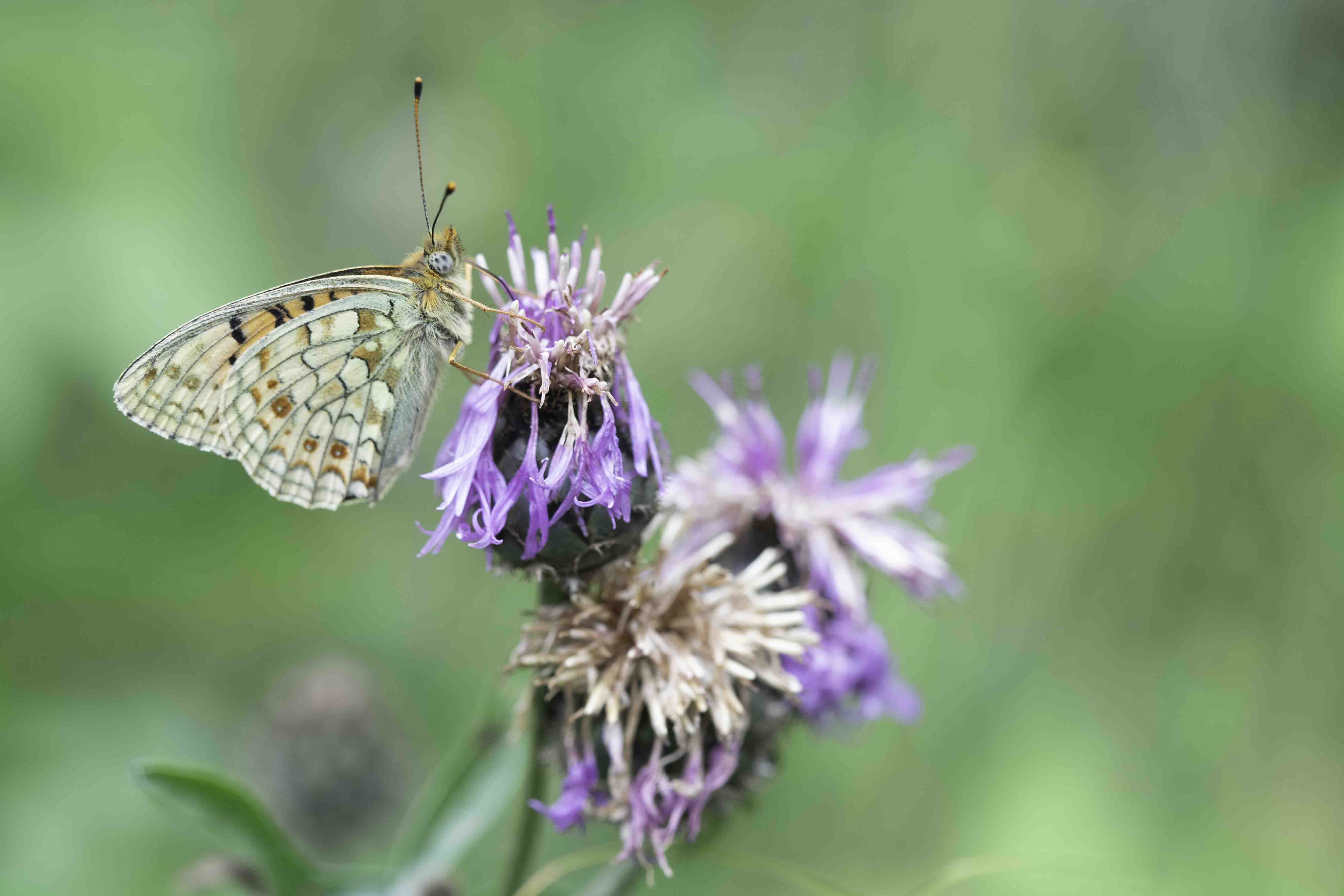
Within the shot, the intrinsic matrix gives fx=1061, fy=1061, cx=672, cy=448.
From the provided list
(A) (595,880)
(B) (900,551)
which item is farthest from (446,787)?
(B) (900,551)

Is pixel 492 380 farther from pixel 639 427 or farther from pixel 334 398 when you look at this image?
pixel 334 398

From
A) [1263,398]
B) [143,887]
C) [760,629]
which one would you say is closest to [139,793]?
[143,887]

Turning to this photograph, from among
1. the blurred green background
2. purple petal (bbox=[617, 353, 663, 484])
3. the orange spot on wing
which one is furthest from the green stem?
the blurred green background

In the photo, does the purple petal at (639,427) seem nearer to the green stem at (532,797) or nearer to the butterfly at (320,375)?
the green stem at (532,797)

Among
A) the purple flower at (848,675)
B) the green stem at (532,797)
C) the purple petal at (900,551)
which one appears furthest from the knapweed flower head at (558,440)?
the purple petal at (900,551)

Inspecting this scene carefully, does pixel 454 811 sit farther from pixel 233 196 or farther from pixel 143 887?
pixel 233 196

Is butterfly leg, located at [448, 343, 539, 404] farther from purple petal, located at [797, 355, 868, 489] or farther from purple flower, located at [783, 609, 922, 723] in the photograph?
purple petal, located at [797, 355, 868, 489]
